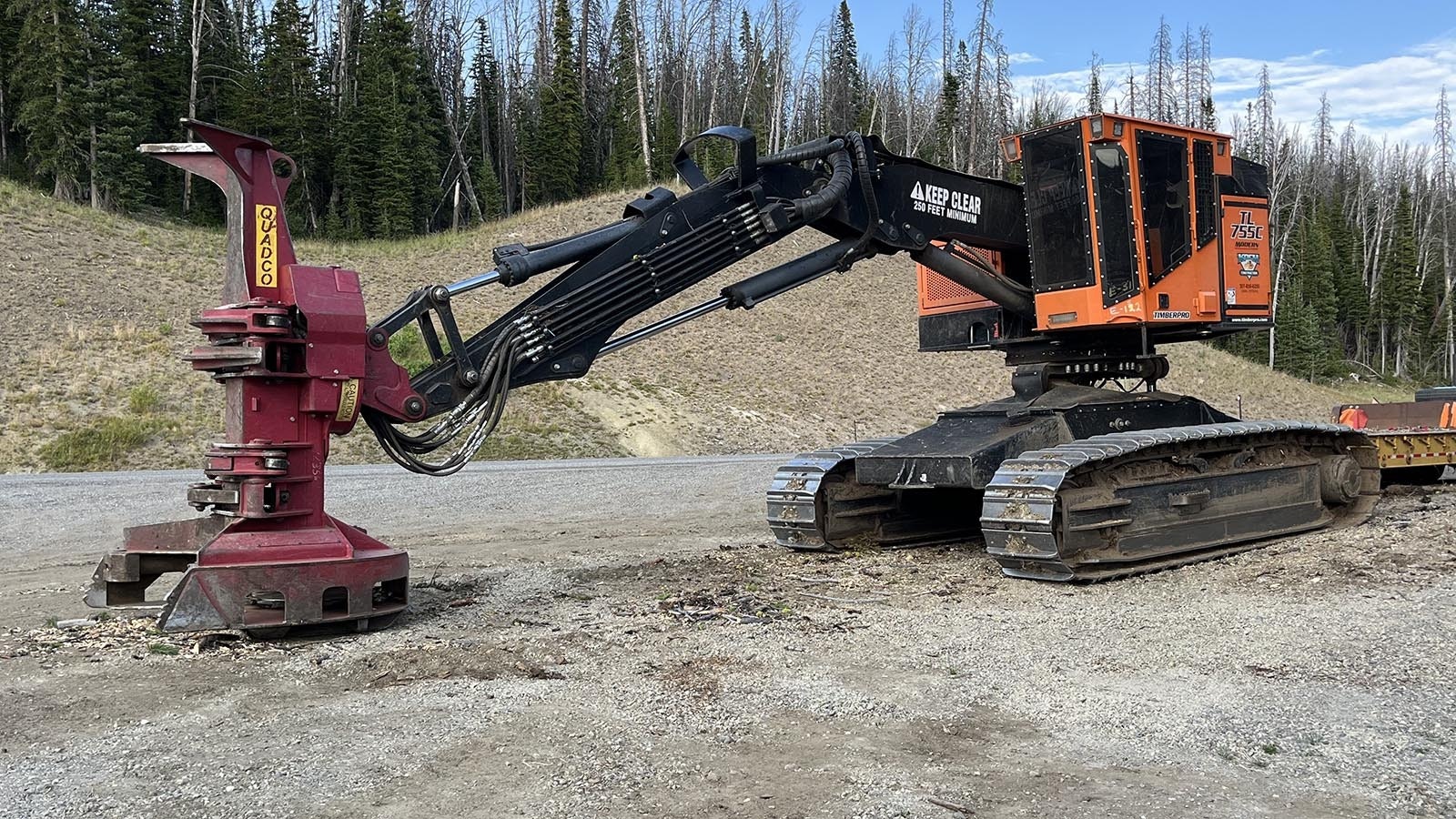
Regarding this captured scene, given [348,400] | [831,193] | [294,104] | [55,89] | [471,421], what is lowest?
[471,421]

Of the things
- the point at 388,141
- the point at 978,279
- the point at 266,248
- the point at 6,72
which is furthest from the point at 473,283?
the point at 6,72

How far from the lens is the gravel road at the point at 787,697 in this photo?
4.03 meters

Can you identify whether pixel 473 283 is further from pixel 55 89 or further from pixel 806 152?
pixel 55 89

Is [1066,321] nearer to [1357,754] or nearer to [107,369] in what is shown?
[1357,754]

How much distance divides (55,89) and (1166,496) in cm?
4437

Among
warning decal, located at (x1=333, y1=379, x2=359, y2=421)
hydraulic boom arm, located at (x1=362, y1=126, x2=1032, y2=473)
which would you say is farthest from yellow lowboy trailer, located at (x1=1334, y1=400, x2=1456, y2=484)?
warning decal, located at (x1=333, y1=379, x2=359, y2=421)

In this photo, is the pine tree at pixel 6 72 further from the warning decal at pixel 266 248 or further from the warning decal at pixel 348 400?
the warning decal at pixel 348 400

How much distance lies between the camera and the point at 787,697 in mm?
5250

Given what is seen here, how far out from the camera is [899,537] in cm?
995

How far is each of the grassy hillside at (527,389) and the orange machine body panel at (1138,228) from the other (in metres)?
16.0

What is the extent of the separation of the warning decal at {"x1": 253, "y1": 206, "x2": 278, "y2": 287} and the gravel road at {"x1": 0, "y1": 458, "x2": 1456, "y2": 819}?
2067mm

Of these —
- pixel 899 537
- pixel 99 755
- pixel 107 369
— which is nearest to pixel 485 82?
pixel 107 369

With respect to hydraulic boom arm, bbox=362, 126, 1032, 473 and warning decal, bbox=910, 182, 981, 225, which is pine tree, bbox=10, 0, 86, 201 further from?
warning decal, bbox=910, 182, 981, 225

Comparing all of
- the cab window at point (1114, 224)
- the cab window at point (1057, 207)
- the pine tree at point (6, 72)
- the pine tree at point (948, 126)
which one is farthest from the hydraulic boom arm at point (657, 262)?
the pine tree at point (948, 126)
